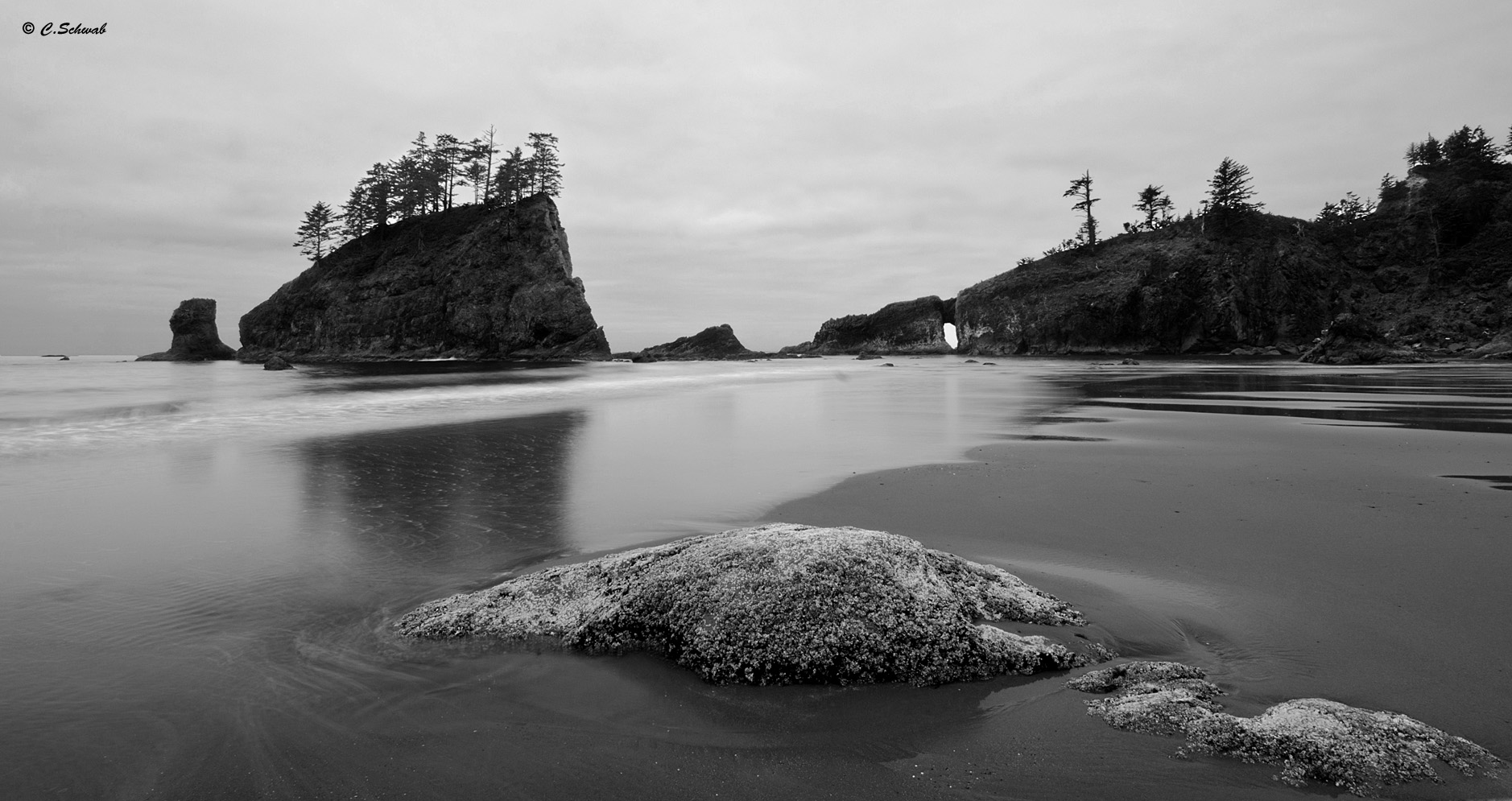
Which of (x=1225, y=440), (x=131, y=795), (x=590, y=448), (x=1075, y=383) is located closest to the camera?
(x=131, y=795)

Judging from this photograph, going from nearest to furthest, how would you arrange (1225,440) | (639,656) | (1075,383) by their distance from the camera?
(639,656), (1225,440), (1075,383)

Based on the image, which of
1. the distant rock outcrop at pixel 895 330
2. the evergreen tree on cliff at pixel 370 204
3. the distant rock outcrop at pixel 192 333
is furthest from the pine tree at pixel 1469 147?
the distant rock outcrop at pixel 192 333

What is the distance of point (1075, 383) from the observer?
2230cm

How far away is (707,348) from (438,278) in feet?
90.2

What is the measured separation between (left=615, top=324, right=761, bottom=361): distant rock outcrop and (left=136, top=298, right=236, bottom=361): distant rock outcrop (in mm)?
42668

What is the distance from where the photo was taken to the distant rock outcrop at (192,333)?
69188 mm

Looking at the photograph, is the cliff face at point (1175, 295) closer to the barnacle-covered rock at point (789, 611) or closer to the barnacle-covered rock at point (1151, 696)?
the barnacle-covered rock at point (789, 611)

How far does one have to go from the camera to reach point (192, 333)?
69.3 m

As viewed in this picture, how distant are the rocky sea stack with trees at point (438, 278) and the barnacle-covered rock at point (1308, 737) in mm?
58347

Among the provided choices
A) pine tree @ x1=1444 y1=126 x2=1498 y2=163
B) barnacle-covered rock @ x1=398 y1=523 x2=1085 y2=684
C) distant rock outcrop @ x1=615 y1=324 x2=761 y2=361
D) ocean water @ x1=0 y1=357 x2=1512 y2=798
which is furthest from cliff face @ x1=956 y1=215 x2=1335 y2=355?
barnacle-covered rock @ x1=398 y1=523 x2=1085 y2=684

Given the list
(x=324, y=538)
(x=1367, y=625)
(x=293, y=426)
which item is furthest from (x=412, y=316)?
(x=1367, y=625)

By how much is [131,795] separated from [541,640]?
144cm

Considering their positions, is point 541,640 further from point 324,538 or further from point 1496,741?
point 1496,741

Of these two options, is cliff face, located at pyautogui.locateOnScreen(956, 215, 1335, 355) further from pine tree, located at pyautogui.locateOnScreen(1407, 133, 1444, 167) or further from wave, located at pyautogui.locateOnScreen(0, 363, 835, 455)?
wave, located at pyautogui.locateOnScreen(0, 363, 835, 455)
